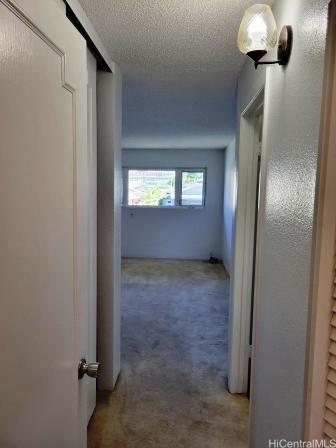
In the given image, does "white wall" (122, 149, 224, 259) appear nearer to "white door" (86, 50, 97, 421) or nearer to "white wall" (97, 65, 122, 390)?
"white wall" (97, 65, 122, 390)

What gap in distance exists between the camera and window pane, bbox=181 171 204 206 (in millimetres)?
6441

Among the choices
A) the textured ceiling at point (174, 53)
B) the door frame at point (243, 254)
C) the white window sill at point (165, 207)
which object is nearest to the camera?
the textured ceiling at point (174, 53)

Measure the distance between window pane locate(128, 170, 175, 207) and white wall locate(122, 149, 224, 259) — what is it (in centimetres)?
15

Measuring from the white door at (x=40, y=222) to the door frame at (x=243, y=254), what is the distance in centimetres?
133

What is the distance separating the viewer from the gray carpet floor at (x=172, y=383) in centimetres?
188

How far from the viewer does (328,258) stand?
835mm

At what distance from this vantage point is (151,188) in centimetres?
656

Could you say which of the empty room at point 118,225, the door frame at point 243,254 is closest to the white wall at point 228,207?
the empty room at point 118,225

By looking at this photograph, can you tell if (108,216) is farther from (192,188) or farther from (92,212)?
(192,188)

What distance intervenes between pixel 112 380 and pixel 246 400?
987 mm

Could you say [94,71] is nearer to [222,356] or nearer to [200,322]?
[222,356]

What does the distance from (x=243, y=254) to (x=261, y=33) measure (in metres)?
1.42

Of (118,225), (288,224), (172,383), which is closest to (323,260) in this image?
(288,224)

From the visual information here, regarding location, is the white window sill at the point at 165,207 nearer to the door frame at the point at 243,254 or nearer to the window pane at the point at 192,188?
the window pane at the point at 192,188
